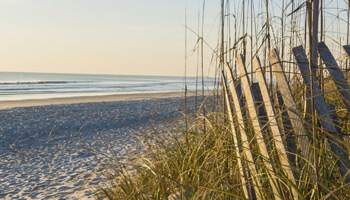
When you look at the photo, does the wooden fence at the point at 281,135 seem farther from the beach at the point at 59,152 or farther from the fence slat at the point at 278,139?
the beach at the point at 59,152

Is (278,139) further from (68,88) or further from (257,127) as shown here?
(68,88)

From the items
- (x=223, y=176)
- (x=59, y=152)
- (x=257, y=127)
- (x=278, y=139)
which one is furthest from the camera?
(x=59, y=152)

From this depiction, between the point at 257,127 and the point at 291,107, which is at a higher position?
the point at 291,107

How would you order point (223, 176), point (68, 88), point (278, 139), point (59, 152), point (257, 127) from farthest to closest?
point (68, 88) → point (59, 152) → point (257, 127) → point (278, 139) → point (223, 176)

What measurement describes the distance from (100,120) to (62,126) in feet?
3.27

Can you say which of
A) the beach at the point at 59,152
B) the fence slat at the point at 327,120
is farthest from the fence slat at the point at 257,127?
the beach at the point at 59,152

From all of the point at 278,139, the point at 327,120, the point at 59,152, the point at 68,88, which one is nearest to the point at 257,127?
the point at 278,139

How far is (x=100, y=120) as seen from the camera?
7594 mm

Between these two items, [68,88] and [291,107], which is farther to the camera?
[68,88]

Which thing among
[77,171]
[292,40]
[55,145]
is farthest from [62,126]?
[292,40]

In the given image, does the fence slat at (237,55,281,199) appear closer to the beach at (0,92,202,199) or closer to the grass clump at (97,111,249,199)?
the grass clump at (97,111,249,199)

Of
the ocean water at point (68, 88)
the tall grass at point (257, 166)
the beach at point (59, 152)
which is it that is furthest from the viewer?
the ocean water at point (68, 88)

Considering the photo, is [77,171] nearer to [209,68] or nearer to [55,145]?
[55,145]

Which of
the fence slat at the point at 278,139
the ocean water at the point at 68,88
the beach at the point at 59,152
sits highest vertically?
the fence slat at the point at 278,139
